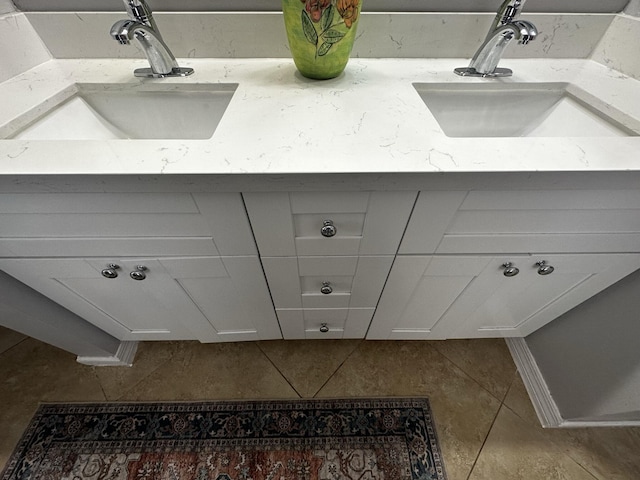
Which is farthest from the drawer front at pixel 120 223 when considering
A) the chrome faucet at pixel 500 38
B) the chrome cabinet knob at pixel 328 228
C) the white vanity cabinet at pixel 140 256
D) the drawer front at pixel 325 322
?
the chrome faucet at pixel 500 38

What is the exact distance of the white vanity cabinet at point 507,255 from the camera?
508mm

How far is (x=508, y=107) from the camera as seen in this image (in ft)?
2.36

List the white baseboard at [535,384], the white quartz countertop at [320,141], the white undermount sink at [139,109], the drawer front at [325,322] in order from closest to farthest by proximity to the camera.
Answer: the white quartz countertop at [320,141], the white undermount sink at [139,109], the drawer front at [325,322], the white baseboard at [535,384]

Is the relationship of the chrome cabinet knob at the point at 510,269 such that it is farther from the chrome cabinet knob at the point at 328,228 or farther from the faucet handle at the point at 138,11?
the faucet handle at the point at 138,11

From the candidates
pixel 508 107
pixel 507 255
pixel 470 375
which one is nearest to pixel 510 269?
pixel 507 255

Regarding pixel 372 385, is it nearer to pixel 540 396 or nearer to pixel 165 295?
pixel 540 396

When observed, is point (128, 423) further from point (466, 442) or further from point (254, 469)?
point (466, 442)

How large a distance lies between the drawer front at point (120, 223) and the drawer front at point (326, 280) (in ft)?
0.33

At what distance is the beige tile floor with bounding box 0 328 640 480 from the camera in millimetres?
899

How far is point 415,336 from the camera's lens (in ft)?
3.15

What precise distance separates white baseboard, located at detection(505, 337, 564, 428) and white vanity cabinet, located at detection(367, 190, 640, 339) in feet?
0.88

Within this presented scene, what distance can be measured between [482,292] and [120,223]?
2.78ft

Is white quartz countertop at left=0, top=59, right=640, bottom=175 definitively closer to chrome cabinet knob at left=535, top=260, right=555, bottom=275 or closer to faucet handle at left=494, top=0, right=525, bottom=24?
faucet handle at left=494, top=0, right=525, bottom=24

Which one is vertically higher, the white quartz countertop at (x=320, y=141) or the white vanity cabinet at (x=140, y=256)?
the white quartz countertop at (x=320, y=141)
